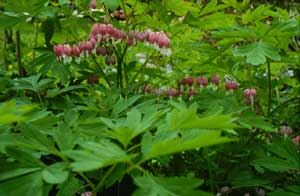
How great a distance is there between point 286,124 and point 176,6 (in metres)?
0.72

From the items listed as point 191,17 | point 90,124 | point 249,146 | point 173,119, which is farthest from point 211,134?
point 191,17

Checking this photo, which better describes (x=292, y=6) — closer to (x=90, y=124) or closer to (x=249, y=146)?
(x=249, y=146)

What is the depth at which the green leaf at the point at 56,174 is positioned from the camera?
0.85 meters

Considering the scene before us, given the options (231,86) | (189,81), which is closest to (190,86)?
(189,81)

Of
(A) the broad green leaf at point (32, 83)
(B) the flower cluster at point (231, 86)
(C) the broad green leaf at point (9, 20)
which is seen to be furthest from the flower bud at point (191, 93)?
(C) the broad green leaf at point (9, 20)

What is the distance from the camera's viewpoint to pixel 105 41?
160 cm

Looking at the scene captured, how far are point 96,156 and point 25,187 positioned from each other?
172mm

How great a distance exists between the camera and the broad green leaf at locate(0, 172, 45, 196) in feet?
2.93

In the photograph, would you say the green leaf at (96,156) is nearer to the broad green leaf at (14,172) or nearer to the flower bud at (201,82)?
the broad green leaf at (14,172)

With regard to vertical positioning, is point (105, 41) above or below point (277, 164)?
above

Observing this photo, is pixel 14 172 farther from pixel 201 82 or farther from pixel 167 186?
pixel 201 82

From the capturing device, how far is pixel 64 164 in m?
0.91

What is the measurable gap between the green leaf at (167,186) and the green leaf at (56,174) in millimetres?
138

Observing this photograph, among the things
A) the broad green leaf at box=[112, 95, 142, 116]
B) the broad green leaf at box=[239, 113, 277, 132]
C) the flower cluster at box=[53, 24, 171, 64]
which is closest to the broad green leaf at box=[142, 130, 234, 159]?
the broad green leaf at box=[112, 95, 142, 116]
